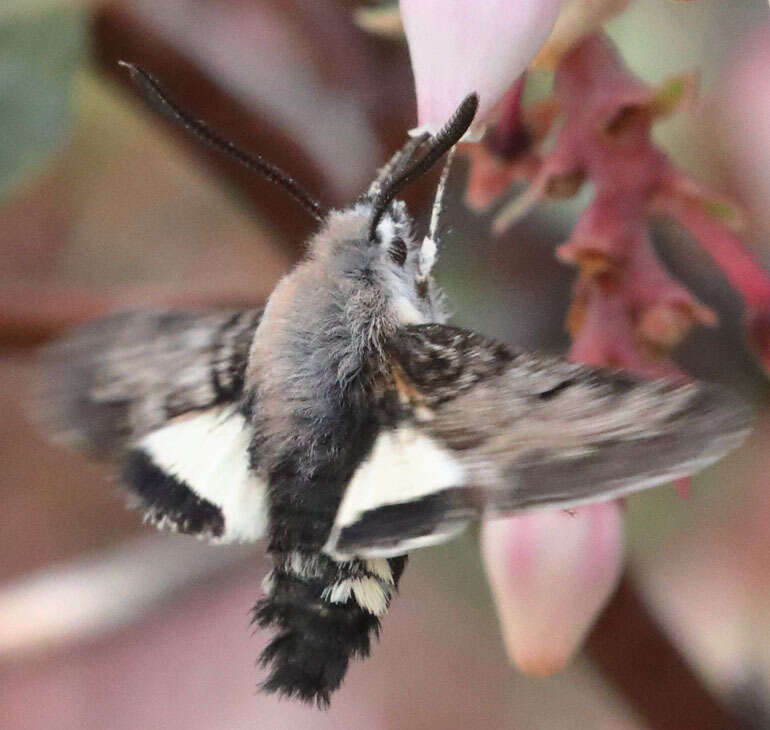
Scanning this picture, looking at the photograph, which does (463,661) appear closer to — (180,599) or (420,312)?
(180,599)

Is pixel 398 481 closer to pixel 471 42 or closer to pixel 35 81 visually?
pixel 471 42

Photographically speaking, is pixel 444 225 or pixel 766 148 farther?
pixel 766 148

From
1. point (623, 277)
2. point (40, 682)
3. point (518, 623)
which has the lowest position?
point (40, 682)

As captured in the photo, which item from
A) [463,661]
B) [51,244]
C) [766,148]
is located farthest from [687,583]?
[51,244]

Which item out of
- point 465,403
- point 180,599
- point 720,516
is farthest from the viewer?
point 180,599

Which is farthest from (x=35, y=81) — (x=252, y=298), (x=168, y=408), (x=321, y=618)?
(x=321, y=618)

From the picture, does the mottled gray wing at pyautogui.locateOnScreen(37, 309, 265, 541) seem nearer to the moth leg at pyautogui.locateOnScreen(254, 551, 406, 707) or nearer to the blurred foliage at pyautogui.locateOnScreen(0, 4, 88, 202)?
the moth leg at pyautogui.locateOnScreen(254, 551, 406, 707)

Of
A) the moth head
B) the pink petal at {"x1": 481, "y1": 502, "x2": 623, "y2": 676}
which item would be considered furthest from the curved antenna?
the pink petal at {"x1": 481, "y1": 502, "x2": 623, "y2": 676}

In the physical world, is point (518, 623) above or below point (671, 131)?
below
